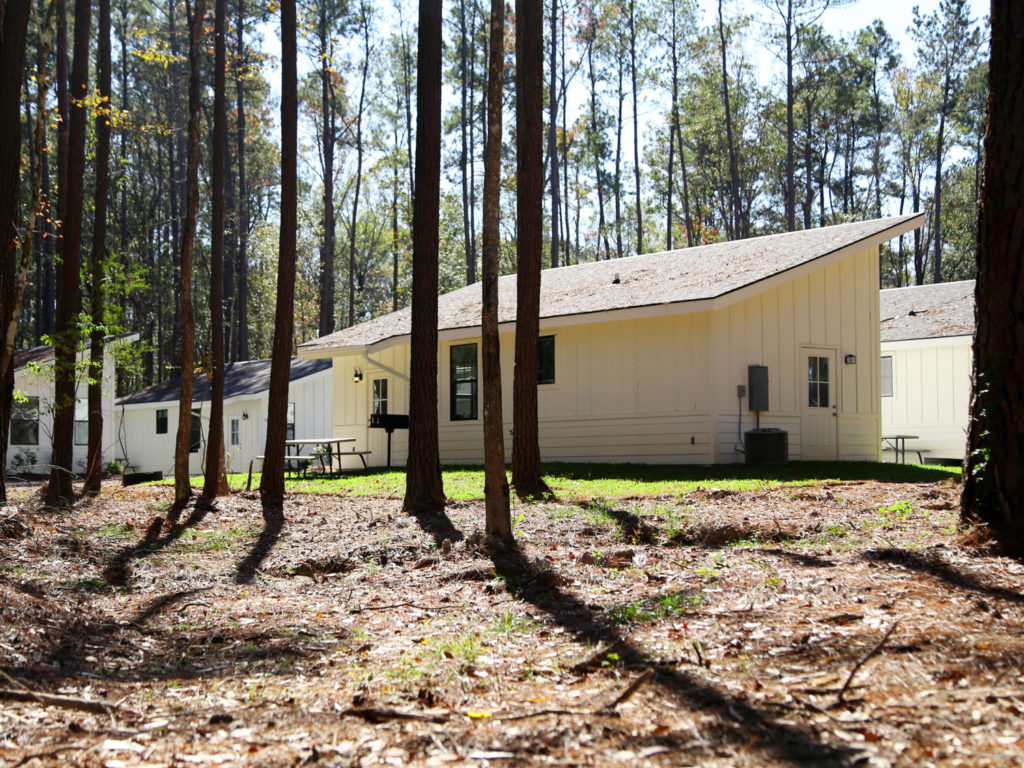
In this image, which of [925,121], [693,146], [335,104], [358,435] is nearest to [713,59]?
[693,146]

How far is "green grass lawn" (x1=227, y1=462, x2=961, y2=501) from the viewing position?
13.5 metres

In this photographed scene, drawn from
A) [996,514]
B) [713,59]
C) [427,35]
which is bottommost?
[996,514]

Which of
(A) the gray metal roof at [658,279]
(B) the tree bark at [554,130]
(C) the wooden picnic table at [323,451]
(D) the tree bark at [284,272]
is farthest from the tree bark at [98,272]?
(B) the tree bark at [554,130]

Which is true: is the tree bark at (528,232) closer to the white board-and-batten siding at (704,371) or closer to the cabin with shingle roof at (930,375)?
the white board-and-batten siding at (704,371)

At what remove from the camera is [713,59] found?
40.4m

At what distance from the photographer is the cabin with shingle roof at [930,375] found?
20.5 metres

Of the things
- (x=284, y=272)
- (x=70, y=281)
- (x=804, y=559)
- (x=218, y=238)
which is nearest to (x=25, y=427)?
(x=70, y=281)

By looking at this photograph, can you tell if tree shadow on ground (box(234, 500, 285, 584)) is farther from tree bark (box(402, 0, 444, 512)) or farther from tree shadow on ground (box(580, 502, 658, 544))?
tree shadow on ground (box(580, 502, 658, 544))

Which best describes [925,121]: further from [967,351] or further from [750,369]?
[750,369]

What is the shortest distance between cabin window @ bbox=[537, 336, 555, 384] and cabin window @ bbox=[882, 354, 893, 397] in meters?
8.00

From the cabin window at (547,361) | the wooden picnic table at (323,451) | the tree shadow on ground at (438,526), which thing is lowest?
the tree shadow on ground at (438,526)

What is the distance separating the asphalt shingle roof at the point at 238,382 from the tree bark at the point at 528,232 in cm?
1574

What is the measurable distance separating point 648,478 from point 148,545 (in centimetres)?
779

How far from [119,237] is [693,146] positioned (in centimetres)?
2494
